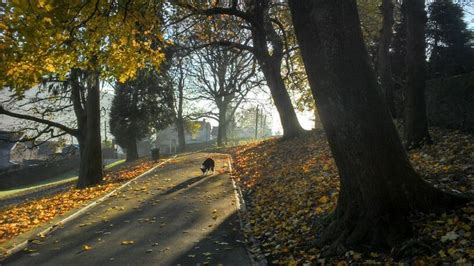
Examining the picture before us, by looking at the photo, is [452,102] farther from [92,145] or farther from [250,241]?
[92,145]

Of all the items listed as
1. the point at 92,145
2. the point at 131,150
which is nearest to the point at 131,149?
the point at 131,150

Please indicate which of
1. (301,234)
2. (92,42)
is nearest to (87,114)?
(92,42)

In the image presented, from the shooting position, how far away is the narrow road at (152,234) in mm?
7883

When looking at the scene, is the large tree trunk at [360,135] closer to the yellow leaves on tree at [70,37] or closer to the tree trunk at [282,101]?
the yellow leaves on tree at [70,37]

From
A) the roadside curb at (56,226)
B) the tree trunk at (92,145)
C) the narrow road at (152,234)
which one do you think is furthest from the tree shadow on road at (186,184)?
the tree trunk at (92,145)

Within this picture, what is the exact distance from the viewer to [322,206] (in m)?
9.02

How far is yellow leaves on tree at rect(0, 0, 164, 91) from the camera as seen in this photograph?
8125mm

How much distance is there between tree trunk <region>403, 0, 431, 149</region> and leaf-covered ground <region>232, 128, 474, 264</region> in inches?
21.6

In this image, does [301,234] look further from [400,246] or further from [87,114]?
[87,114]

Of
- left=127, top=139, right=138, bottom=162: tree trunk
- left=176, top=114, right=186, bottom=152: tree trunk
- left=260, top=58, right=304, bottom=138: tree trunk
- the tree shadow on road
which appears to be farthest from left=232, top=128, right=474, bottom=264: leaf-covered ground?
left=176, top=114, right=186, bottom=152: tree trunk

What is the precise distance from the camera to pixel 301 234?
805 centimetres

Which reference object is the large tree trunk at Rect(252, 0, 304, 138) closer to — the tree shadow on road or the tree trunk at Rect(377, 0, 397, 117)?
the tree shadow on road

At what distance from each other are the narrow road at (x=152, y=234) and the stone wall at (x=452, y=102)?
7.25 m

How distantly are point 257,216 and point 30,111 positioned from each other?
17892mm
